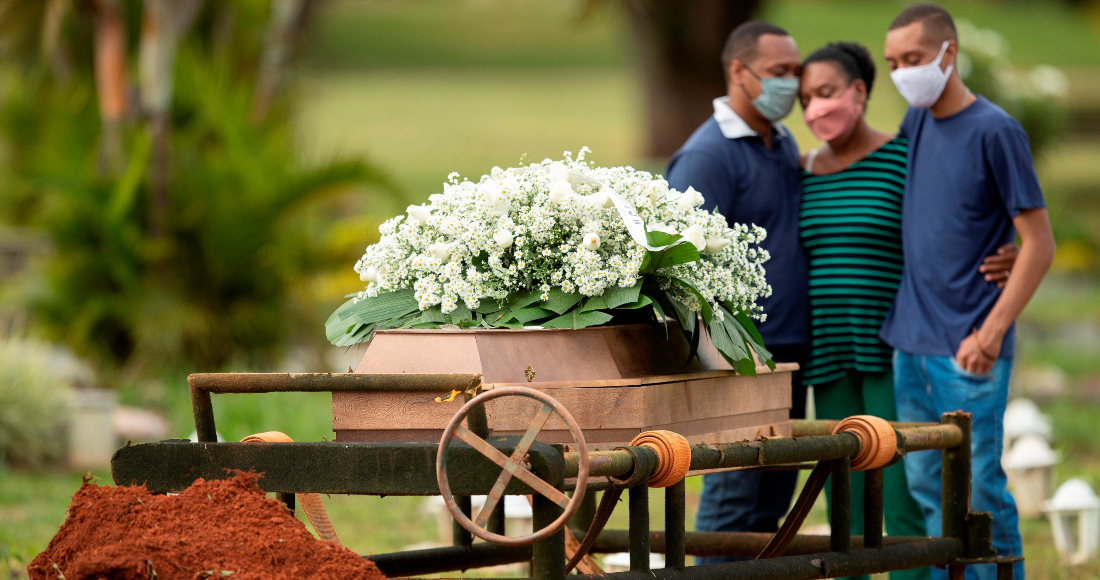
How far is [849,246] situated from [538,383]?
1.53 meters

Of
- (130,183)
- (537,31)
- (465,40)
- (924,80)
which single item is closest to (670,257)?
(924,80)

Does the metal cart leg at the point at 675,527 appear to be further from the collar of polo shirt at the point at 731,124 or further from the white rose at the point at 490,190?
the collar of polo shirt at the point at 731,124

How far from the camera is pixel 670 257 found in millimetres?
2324

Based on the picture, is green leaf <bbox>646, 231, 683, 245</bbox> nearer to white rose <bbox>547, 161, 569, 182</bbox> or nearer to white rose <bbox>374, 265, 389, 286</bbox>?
white rose <bbox>547, 161, 569, 182</bbox>

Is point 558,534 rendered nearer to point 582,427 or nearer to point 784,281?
point 582,427

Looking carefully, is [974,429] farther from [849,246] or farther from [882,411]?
[849,246]

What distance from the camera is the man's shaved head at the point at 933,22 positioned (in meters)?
3.30

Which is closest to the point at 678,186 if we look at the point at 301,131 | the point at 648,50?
the point at 301,131

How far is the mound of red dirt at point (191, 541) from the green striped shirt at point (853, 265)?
1.84 metres

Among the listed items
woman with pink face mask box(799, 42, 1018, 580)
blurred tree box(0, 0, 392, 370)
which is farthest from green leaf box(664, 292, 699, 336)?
blurred tree box(0, 0, 392, 370)

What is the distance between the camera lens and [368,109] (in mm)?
34344

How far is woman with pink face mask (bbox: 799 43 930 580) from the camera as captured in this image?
3.41 meters

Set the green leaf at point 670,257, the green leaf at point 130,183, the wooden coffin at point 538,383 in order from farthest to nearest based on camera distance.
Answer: the green leaf at point 130,183, the green leaf at point 670,257, the wooden coffin at point 538,383

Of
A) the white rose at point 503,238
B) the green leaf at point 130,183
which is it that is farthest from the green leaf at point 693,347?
the green leaf at point 130,183
